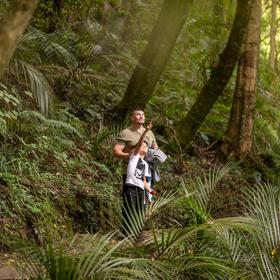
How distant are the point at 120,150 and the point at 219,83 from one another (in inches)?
246

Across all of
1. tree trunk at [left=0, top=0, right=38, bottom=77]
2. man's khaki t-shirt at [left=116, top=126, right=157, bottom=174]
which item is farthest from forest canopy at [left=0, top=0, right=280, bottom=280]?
man's khaki t-shirt at [left=116, top=126, right=157, bottom=174]

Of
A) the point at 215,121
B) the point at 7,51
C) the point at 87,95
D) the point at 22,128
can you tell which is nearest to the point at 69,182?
the point at 22,128

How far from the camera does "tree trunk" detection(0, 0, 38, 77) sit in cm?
362

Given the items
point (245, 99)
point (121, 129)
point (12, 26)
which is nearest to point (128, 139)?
point (12, 26)

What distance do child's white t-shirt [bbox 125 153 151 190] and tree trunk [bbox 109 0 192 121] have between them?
489cm

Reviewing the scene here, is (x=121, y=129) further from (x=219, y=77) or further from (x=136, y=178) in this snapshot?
(x=136, y=178)

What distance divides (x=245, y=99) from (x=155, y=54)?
3.43 metres

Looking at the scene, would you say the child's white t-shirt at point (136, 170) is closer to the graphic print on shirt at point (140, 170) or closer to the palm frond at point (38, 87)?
the graphic print on shirt at point (140, 170)

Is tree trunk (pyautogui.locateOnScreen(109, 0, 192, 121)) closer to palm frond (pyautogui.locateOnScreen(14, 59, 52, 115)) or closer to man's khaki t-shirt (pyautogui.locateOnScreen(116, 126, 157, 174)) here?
palm frond (pyautogui.locateOnScreen(14, 59, 52, 115))

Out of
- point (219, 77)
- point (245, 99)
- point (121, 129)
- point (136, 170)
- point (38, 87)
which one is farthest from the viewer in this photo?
point (245, 99)

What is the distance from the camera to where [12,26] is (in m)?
3.67

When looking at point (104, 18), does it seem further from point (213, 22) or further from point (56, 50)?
point (56, 50)

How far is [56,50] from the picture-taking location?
12234 mm

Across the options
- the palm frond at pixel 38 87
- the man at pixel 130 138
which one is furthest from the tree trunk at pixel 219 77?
the man at pixel 130 138
